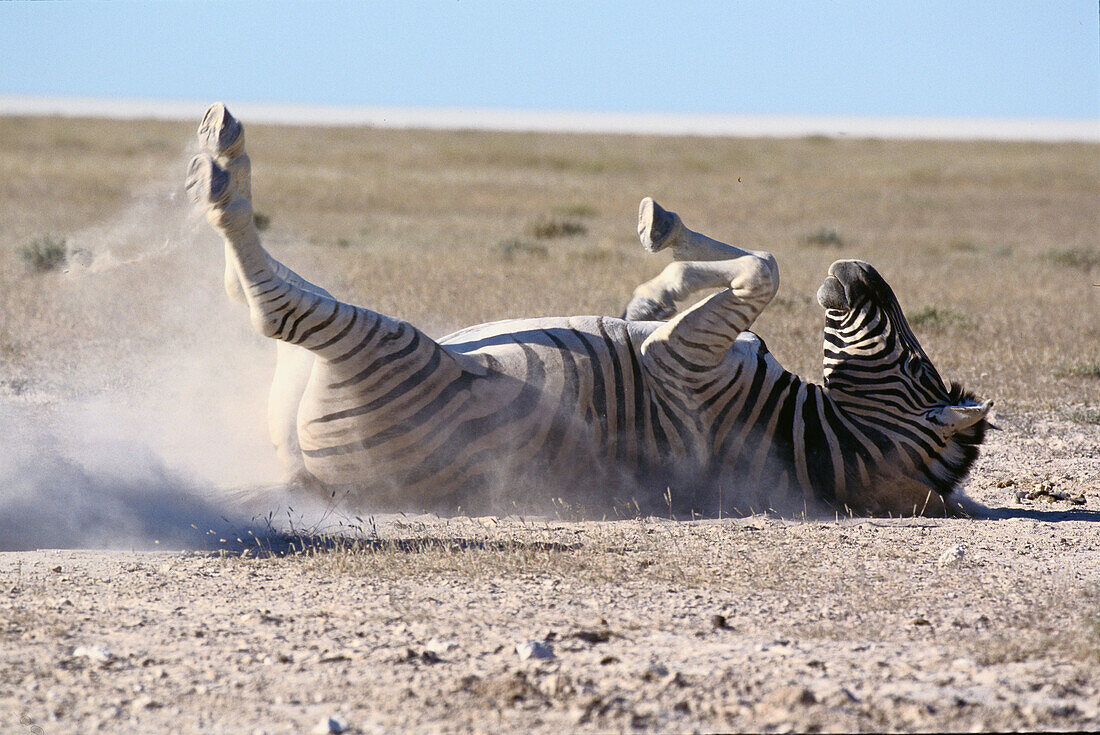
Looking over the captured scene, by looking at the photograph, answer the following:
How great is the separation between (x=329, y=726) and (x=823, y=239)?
14.3 metres

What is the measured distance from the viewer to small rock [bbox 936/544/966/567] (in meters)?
4.10

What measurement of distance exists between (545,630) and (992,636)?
125cm

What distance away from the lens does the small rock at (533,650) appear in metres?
3.15

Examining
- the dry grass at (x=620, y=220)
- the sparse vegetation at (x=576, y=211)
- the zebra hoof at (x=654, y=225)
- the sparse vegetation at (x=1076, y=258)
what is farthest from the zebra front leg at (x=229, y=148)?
the sparse vegetation at (x=576, y=211)

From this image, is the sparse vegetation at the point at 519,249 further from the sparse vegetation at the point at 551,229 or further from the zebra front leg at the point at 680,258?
the zebra front leg at the point at 680,258

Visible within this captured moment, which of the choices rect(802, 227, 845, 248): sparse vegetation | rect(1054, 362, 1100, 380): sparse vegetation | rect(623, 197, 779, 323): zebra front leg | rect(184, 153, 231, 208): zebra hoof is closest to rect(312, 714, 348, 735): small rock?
rect(184, 153, 231, 208): zebra hoof

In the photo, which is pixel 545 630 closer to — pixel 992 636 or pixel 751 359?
pixel 992 636

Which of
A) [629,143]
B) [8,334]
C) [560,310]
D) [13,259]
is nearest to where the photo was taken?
[8,334]

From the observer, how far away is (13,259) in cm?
1151

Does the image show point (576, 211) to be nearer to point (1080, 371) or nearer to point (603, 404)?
point (1080, 371)

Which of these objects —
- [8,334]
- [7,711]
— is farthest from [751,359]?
[8,334]

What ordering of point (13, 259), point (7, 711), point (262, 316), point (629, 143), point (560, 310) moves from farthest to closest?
point (629, 143)
point (13, 259)
point (560, 310)
point (262, 316)
point (7, 711)

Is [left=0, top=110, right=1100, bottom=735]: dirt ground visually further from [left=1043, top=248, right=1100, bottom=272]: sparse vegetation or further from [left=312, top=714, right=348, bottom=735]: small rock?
[left=1043, top=248, right=1100, bottom=272]: sparse vegetation

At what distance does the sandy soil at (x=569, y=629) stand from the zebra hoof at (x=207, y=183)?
1226mm
